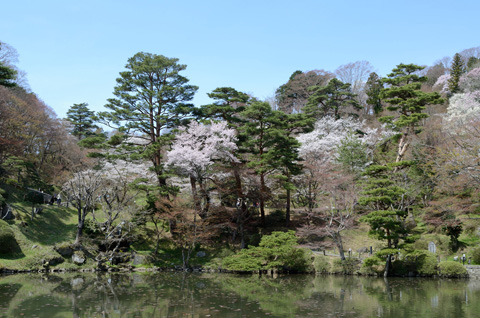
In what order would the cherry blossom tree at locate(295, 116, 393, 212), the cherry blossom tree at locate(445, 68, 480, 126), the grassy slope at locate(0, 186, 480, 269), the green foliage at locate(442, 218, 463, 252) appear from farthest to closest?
1. the cherry blossom tree at locate(445, 68, 480, 126)
2. the cherry blossom tree at locate(295, 116, 393, 212)
3. the green foliage at locate(442, 218, 463, 252)
4. the grassy slope at locate(0, 186, 480, 269)

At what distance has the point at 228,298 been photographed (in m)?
12.2

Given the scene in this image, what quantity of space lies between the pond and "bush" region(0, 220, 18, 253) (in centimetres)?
297

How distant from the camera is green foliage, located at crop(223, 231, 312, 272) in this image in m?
21.0

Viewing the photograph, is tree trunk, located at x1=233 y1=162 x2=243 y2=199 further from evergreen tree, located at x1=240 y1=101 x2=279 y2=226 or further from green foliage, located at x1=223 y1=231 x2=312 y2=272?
green foliage, located at x1=223 y1=231 x2=312 y2=272

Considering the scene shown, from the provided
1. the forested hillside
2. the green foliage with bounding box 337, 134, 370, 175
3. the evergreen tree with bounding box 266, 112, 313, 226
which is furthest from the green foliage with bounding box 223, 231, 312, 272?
the green foliage with bounding box 337, 134, 370, 175

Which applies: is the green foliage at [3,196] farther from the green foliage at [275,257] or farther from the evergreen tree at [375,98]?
the evergreen tree at [375,98]

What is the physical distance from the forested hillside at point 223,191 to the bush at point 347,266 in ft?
0.19

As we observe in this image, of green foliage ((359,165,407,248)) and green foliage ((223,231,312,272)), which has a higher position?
green foliage ((359,165,407,248))

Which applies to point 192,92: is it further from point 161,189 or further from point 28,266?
point 28,266

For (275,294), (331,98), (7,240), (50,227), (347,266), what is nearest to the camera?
(275,294)

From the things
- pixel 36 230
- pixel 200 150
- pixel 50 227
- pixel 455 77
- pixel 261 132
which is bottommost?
pixel 36 230

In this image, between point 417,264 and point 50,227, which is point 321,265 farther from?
point 50,227

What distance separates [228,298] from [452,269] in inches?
524

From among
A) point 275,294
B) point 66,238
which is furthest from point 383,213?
point 66,238
